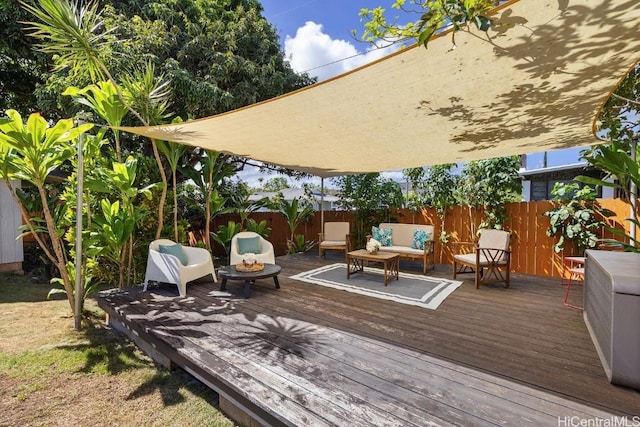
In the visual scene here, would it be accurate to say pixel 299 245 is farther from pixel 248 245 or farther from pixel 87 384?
pixel 87 384

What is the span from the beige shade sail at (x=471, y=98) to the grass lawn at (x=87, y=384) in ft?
9.24

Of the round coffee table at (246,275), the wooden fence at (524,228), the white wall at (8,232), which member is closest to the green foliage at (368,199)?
the wooden fence at (524,228)

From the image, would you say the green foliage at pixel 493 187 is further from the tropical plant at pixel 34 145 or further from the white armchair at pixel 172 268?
the tropical plant at pixel 34 145

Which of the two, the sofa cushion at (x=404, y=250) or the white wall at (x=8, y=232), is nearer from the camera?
the sofa cushion at (x=404, y=250)

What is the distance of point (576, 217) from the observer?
17.4 ft

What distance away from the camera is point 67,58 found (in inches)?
143

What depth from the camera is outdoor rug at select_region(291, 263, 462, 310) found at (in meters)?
4.39

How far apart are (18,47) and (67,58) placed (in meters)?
5.65

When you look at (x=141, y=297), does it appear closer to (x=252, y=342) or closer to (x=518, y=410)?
(x=252, y=342)

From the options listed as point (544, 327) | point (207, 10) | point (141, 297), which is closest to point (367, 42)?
point (544, 327)

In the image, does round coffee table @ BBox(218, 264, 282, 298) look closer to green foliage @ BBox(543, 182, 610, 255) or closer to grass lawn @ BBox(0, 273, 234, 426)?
grass lawn @ BBox(0, 273, 234, 426)

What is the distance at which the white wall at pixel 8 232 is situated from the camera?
22.9 ft

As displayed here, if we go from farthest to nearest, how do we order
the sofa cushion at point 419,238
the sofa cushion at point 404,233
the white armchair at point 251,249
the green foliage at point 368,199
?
the green foliage at point 368,199
the sofa cushion at point 404,233
the sofa cushion at point 419,238
the white armchair at point 251,249

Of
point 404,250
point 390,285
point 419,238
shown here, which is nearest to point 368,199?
point 419,238
